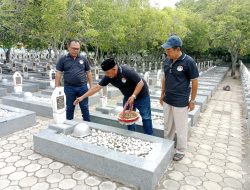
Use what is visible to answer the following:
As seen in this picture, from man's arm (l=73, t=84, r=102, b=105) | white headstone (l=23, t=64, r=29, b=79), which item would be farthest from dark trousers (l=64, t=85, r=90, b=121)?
white headstone (l=23, t=64, r=29, b=79)

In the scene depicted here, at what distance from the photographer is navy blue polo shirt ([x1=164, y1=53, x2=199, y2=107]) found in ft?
13.1

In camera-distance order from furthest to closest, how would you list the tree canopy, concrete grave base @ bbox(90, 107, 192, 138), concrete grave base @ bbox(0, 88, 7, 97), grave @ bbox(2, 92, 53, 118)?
the tree canopy → concrete grave base @ bbox(0, 88, 7, 97) → grave @ bbox(2, 92, 53, 118) → concrete grave base @ bbox(90, 107, 192, 138)

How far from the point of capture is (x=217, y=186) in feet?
12.7

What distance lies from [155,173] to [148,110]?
1.42 meters

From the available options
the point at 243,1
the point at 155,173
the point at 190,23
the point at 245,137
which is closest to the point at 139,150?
the point at 155,173

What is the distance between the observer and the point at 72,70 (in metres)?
5.49

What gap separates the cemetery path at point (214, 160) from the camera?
3.93 m

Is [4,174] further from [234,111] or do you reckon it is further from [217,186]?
[234,111]

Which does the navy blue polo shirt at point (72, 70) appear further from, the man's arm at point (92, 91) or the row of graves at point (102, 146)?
the man's arm at point (92, 91)

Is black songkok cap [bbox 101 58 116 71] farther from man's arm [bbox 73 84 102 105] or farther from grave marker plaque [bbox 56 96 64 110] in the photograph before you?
grave marker plaque [bbox 56 96 64 110]

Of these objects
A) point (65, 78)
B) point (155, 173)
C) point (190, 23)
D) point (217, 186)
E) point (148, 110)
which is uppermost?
point (190, 23)

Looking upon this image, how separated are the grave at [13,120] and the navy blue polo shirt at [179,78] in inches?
153

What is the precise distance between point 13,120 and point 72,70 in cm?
200

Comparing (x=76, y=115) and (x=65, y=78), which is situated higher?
(x=65, y=78)
